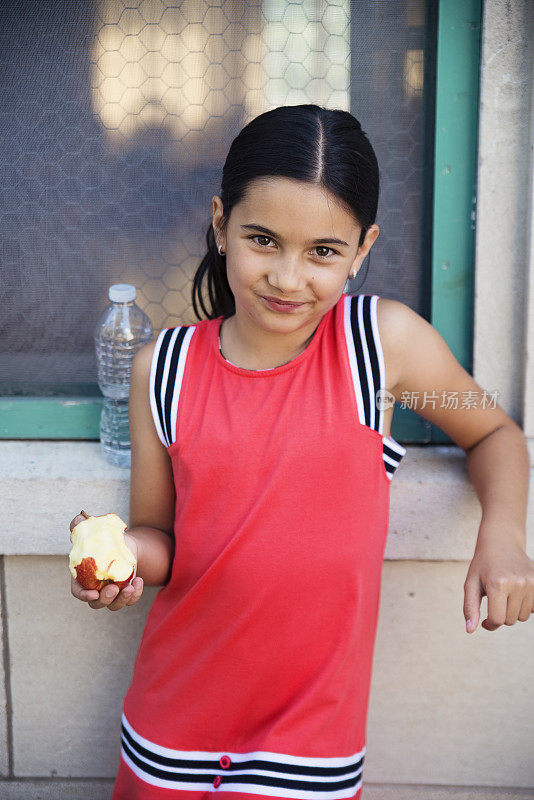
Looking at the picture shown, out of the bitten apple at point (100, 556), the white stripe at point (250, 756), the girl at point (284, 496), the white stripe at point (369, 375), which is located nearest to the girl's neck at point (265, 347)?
the girl at point (284, 496)

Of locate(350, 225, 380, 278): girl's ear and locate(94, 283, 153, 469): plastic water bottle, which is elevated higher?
locate(350, 225, 380, 278): girl's ear

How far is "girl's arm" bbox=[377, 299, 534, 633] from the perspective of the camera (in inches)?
58.0

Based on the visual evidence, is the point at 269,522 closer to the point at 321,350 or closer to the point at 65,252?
the point at 321,350

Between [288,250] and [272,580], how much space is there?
66 cm

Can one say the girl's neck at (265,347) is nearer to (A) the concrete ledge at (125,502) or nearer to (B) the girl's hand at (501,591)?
(A) the concrete ledge at (125,502)

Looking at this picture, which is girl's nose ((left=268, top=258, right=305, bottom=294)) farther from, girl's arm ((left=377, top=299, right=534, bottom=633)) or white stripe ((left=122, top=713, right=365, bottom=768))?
white stripe ((left=122, top=713, right=365, bottom=768))

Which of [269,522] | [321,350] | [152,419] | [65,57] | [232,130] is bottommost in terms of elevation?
[269,522]

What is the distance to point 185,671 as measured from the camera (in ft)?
5.41

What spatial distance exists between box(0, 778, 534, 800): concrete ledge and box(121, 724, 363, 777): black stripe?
67 centimetres

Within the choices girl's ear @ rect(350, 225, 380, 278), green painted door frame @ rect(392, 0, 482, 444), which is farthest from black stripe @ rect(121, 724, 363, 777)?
girl's ear @ rect(350, 225, 380, 278)

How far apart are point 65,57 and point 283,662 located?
164cm

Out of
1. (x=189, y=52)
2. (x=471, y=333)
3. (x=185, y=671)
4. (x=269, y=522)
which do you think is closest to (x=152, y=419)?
(x=269, y=522)

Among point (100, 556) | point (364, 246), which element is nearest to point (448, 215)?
point (364, 246)

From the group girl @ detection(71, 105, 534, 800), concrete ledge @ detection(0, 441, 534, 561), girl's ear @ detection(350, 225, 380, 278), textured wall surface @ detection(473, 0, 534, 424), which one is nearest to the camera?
girl @ detection(71, 105, 534, 800)
